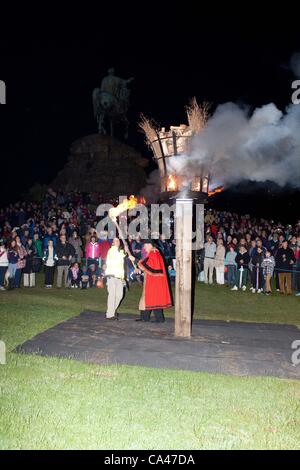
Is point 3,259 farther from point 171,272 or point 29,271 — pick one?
point 171,272

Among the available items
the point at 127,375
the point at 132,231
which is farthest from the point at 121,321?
the point at 132,231

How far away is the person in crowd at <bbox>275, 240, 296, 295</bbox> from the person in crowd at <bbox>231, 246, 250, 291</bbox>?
3.44 ft

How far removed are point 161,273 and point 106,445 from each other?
17.6 ft

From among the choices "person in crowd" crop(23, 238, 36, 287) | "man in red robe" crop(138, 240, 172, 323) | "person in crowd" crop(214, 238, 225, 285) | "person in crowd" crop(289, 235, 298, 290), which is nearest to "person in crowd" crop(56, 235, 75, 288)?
"person in crowd" crop(23, 238, 36, 287)

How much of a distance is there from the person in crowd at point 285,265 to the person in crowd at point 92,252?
598 cm

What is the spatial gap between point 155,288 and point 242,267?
6287 millimetres

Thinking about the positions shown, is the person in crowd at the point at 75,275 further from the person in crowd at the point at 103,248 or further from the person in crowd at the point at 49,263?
the person in crowd at the point at 103,248

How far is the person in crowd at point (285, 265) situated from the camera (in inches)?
539

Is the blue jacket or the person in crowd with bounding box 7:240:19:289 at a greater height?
the blue jacket

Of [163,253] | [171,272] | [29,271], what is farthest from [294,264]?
[29,271]

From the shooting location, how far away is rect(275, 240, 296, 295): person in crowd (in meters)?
13.7

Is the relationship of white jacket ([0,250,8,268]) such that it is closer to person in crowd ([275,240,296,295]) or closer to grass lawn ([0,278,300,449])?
grass lawn ([0,278,300,449])

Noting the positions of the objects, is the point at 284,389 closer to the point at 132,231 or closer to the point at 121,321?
the point at 121,321

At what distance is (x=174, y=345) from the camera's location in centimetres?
732
